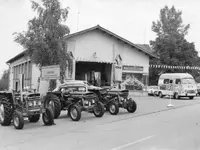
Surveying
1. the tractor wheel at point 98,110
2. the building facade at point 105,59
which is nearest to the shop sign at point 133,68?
the building facade at point 105,59

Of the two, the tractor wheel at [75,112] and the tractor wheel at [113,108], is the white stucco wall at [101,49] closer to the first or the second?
the tractor wheel at [113,108]

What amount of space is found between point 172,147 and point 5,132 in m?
5.27

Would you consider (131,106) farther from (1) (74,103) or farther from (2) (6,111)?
(2) (6,111)

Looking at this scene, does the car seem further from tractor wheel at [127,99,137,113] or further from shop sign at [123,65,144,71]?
tractor wheel at [127,99,137,113]

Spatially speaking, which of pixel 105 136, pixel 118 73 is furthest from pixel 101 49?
pixel 105 136

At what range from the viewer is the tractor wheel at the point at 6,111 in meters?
10.6

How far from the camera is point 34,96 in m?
10.7

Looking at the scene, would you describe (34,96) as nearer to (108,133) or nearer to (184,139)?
(108,133)

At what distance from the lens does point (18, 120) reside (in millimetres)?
10016

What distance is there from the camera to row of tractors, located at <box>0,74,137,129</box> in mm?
10469

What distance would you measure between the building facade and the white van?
2.97 meters

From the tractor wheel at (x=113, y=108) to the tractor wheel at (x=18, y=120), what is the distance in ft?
17.7

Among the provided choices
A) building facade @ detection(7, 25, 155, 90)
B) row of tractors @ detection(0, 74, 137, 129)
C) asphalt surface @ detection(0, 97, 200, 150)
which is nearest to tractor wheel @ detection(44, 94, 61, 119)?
row of tractors @ detection(0, 74, 137, 129)

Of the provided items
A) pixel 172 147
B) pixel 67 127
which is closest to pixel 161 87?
pixel 67 127
